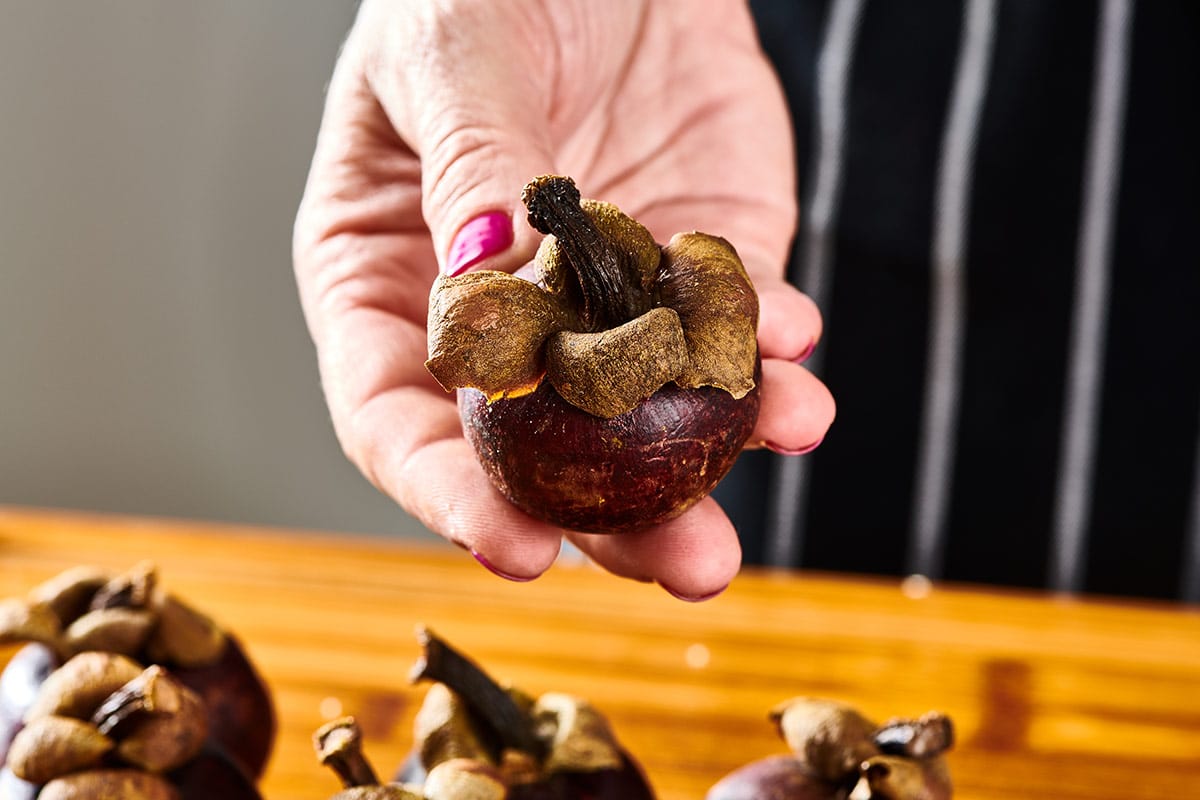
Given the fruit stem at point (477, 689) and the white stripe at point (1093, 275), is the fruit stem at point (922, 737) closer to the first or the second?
the fruit stem at point (477, 689)

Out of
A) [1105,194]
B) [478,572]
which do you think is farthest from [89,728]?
[1105,194]

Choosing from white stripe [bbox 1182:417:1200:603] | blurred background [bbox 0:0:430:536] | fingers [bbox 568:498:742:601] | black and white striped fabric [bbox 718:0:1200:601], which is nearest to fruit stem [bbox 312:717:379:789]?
fingers [bbox 568:498:742:601]

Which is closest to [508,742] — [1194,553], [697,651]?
[697,651]

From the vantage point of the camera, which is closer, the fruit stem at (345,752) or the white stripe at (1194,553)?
the fruit stem at (345,752)

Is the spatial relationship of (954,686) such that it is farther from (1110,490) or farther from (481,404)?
(481,404)

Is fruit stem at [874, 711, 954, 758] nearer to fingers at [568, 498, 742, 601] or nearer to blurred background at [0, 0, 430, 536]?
fingers at [568, 498, 742, 601]

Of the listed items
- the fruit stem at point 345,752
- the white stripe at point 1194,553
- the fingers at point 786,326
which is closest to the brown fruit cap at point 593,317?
the fingers at point 786,326
